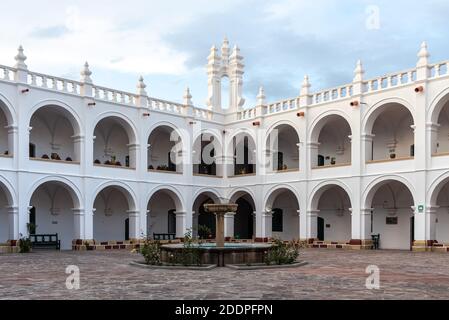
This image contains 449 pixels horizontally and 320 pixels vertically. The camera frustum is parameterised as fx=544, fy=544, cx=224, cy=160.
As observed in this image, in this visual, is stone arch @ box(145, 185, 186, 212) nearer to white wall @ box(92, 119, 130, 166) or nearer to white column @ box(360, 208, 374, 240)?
white wall @ box(92, 119, 130, 166)

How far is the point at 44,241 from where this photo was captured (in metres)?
25.8

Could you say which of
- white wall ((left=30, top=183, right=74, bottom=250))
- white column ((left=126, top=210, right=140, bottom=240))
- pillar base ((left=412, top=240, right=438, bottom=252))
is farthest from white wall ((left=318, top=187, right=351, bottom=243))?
white wall ((left=30, top=183, right=74, bottom=250))

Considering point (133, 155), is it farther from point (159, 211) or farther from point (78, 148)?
point (159, 211)

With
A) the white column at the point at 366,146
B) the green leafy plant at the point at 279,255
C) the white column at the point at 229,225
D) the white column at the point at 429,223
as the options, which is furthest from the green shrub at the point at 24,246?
the white column at the point at 429,223

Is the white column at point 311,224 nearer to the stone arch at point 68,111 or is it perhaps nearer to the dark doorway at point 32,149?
the stone arch at point 68,111

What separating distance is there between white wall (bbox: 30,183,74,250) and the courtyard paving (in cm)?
1288

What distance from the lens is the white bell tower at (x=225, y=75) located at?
34062mm

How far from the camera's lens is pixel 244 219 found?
35781 millimetres

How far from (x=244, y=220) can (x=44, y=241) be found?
46.0ft

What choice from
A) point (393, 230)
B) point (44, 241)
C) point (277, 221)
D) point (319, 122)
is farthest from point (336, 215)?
point (44, 241)

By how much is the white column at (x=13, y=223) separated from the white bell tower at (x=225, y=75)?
1432 centimetres
